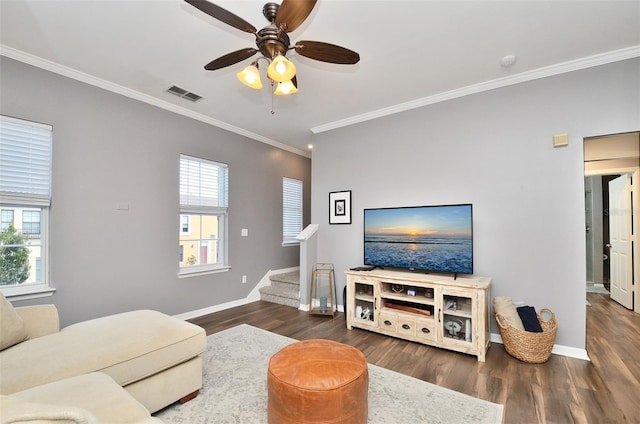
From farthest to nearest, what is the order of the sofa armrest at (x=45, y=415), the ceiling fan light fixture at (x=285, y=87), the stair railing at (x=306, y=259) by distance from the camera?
1. the stair railing at (x=306, y=259)
2. the ceiling fan light fixture at (x=285, y=87)
3. the sofa armrest at (x=45, y=415)

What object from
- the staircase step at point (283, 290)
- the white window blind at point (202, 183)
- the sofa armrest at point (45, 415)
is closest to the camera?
the sofa armrest at point (45, 415)

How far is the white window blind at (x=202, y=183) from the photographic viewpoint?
3.86 metres

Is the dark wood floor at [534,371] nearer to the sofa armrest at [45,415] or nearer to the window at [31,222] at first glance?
the window at [31,222]

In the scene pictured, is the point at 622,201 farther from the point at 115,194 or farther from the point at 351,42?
the point at 115,194

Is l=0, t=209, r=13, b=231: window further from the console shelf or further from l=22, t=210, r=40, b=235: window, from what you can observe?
the console shelf

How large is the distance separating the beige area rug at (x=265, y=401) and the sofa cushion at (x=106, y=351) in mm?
346

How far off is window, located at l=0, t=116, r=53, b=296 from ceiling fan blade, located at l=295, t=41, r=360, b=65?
2661mm

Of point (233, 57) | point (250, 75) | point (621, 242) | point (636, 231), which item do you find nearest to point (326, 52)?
point (250, 75)

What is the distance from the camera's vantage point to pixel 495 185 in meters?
3.03

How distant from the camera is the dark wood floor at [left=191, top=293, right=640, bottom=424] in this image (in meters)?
1.90

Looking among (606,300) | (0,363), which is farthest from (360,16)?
(606,300)

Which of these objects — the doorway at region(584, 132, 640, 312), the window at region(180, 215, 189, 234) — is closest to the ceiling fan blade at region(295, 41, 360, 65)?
the window at region(180, 215, 189, 234)

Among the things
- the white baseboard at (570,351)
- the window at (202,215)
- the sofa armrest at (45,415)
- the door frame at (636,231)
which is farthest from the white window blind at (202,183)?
the door frame at (636,231)

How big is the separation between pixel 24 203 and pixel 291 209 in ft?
12.2
